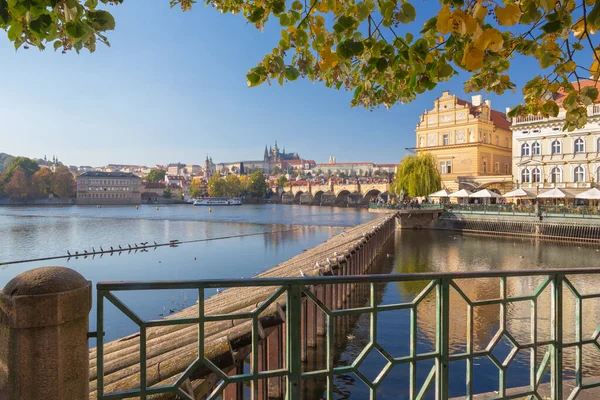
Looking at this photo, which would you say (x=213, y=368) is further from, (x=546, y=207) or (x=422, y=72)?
(x=546, y=207)

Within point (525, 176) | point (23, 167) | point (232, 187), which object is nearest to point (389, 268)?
point (525, 176)

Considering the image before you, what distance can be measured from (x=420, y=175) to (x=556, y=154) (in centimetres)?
1344

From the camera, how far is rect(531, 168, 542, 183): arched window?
4088 cm

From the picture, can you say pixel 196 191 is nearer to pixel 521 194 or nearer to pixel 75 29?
pixel 521 194

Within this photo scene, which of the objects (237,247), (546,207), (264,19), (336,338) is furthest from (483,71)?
(546,207)

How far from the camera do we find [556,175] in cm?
3928

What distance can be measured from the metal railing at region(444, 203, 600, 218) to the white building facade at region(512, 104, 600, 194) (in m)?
4.41

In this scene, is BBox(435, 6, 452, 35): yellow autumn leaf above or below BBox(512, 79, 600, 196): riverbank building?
below

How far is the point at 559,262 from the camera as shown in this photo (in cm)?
2361

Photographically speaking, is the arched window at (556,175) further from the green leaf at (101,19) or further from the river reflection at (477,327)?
the green leaf at (101,19)

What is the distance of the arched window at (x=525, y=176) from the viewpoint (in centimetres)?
4184

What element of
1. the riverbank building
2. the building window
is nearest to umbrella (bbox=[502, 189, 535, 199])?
the riverbank building

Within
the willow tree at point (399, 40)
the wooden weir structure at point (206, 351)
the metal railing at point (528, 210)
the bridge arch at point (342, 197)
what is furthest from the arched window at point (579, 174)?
the bridge arch at point (342, 197)

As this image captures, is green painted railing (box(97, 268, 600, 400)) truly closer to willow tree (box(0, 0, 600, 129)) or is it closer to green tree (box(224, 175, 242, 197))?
willow tree (box(0, 0, 600, 129))
